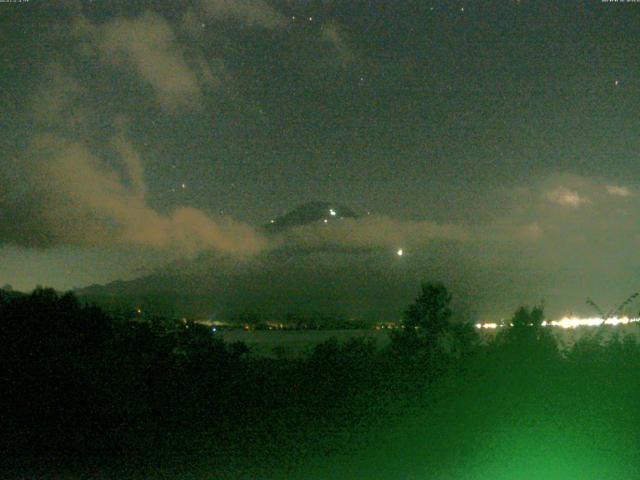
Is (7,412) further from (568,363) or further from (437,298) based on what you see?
(437,298)

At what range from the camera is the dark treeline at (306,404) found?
8.59 metres

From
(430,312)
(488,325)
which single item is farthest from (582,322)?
(430,312)

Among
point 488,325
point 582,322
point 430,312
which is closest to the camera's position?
point 582,322

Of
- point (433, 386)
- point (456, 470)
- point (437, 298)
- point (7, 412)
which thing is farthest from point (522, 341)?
point (7, 412)

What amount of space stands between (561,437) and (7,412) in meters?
6.53

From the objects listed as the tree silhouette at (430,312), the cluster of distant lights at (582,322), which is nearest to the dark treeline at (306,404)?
the cluster of distant lights at (582,322)

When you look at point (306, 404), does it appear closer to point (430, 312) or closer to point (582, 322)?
point (582, 322)

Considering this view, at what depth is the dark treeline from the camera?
8.59 m

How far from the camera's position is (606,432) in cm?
913

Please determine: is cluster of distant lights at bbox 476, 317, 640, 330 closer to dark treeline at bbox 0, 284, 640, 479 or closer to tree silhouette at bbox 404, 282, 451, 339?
dark treeline at bbox 0, 284, 640, 479

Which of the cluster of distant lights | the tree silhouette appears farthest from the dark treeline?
the tree silhouette

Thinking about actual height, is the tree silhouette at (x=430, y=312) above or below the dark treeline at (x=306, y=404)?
above

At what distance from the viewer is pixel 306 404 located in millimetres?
10086

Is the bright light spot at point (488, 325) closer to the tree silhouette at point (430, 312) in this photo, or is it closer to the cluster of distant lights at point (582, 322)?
the cluster of distant lights at point (582, 322)
